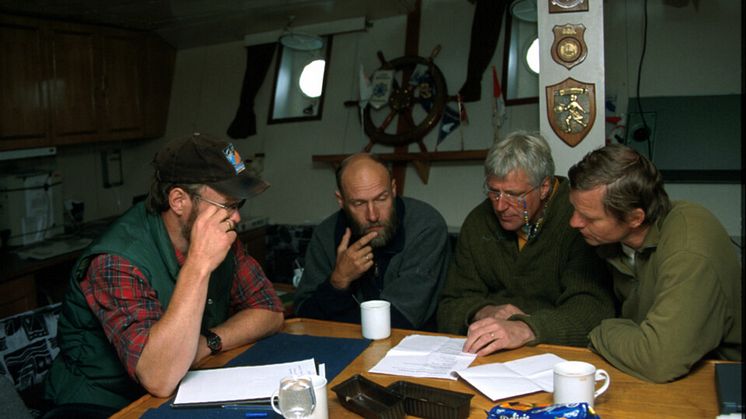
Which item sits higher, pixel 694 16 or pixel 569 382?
pixel 694 16

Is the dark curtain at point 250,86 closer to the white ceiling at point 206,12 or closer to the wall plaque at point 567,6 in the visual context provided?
the white ceiling at point 206,12

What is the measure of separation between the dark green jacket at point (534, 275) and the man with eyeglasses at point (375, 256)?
0.31ft

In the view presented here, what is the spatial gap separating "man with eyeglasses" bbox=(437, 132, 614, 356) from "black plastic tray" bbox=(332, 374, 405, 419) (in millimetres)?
669

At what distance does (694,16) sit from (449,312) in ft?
8.11

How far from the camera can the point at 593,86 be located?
276cm

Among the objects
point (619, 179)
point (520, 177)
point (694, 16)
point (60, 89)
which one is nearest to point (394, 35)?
point (694, 16)

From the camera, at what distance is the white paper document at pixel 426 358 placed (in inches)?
64.6

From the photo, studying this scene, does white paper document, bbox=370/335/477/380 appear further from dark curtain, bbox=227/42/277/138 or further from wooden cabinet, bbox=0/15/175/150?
dark curtain, bbox=227/42/277/138

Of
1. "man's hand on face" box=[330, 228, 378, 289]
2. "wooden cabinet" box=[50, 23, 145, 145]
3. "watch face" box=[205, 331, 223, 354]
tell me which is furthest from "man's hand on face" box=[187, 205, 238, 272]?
"wooden cabinet" box=[50, 23, 145, 145]

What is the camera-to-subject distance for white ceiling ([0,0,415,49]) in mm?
3793

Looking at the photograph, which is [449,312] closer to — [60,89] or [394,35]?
[394,35]

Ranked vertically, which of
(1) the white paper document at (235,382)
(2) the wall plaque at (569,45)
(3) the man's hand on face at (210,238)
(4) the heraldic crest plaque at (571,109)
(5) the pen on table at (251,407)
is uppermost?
(2) the wall plaque at (569,45)

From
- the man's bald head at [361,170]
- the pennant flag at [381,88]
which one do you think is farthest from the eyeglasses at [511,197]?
the pennant flag at [381,88]

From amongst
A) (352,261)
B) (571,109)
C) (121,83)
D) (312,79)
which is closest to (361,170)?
(352,261)
